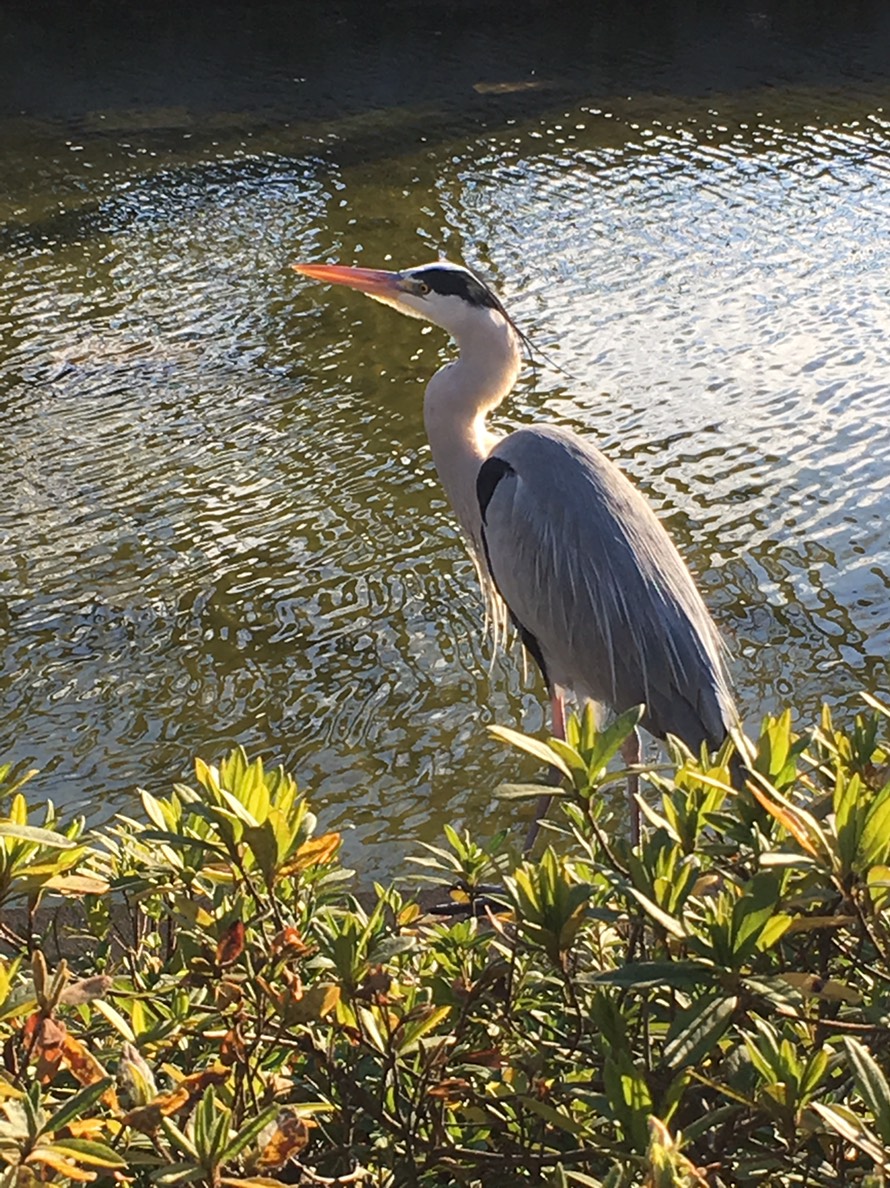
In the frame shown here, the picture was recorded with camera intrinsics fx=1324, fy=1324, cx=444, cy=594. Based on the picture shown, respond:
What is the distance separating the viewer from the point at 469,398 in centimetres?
380

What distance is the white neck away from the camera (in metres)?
3.76

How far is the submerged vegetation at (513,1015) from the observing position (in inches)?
39.6

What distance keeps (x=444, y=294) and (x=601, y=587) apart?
1.05 metres

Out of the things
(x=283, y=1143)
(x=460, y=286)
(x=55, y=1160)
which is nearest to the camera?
(x=55, y=1160)

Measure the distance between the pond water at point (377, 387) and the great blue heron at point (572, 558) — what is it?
0.56 metres

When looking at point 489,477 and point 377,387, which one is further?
point 377,387

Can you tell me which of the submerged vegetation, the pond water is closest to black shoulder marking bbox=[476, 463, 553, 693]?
the pond water

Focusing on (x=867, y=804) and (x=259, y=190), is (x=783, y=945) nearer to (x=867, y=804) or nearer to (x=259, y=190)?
(x=867, y=804)

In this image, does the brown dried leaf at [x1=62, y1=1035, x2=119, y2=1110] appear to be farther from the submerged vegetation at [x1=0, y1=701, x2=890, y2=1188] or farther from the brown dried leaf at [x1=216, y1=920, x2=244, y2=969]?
the brown dried leaf at [x1=216, y1=920, x2=244, y2=969]

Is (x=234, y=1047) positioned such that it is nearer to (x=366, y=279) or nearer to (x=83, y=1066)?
(x=83, y=1066)

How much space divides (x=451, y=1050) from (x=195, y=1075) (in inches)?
10.1

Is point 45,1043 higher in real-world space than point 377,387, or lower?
higher

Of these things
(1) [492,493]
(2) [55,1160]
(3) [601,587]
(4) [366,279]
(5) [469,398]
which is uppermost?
(2) [55,1160]

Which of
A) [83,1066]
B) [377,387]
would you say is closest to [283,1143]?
[83,1066]
